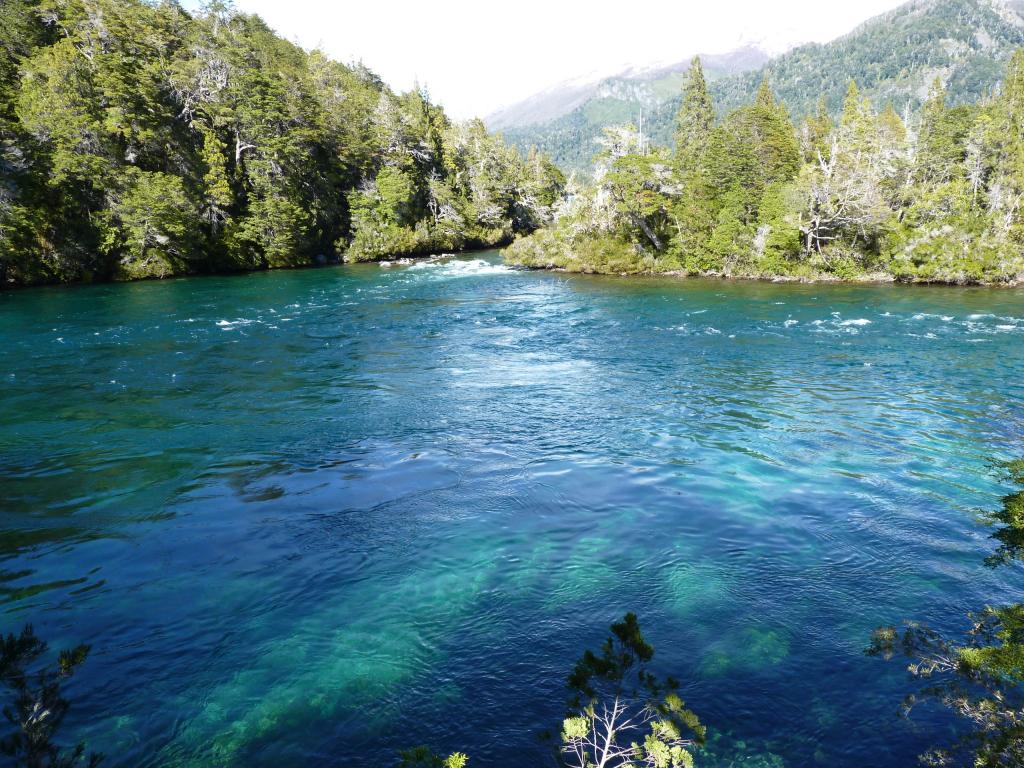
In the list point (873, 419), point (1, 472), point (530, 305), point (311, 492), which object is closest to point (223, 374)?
point (1, 472)

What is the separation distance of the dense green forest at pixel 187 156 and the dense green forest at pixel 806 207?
23.0m

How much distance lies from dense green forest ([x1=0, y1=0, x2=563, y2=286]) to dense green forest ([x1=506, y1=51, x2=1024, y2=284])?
75.6 ft

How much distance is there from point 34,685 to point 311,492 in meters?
5.63

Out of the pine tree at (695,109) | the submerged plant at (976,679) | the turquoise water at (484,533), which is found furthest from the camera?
the pine tree at (695,109)

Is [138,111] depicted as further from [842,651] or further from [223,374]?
[842,651]

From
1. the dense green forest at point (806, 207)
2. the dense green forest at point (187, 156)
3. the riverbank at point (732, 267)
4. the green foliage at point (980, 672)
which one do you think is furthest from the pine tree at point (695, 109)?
the green foliage at point (980, 672)

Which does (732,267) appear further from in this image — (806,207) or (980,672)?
(980,672)

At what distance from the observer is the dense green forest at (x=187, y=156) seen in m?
45.3

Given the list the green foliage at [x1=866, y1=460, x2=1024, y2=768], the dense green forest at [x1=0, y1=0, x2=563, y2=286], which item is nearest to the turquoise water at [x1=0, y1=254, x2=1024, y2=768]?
the green foliage at [x1=866, y1=460, x2=1024, y2=768]

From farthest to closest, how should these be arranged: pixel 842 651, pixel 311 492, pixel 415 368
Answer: pixel 415 368, pixel 311 492, pixel 842 651

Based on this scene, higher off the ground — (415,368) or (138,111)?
(138,111)

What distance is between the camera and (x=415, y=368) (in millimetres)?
22094

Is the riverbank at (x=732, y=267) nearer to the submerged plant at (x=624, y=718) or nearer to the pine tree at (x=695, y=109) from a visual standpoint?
the submerged plant at (x=624, y=718)

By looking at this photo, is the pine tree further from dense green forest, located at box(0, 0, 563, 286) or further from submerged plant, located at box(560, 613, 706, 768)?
submerged plant, located at box(560, 613, 706, 768)
